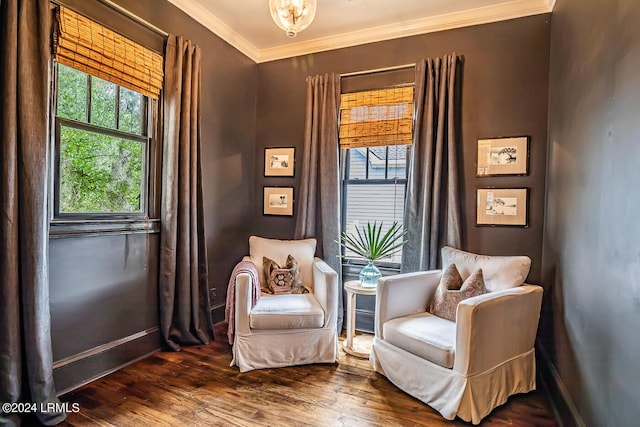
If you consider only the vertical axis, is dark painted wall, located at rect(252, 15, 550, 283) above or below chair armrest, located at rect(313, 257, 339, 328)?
above

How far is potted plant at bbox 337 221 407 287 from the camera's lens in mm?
2912

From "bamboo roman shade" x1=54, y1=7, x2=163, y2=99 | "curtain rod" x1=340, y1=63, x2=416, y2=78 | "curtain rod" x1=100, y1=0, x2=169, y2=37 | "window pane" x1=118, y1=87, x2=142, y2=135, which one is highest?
"curtain rod" x1=100, y1=0, x2=169, y2=37

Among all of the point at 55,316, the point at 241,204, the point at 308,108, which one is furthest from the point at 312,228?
the point at 55,316

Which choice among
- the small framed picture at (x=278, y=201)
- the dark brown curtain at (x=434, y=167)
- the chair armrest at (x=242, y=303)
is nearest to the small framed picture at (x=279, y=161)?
the small framed picture at (x=278, y=201)

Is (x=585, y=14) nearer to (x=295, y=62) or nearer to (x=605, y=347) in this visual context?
(x=605, y=347)

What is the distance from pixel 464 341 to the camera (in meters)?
1.95

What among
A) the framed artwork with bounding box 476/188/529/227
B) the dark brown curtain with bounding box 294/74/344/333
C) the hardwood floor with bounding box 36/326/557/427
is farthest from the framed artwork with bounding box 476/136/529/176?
the hardwood floor with bounding box 36/326/557/427

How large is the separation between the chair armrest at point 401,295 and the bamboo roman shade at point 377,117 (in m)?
1.30

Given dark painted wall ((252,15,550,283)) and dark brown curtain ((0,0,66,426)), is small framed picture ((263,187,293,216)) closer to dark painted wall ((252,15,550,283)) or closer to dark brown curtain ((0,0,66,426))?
dark painted wall ((252,15,550,283))

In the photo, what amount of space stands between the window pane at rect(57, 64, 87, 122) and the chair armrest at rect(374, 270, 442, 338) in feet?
7.47

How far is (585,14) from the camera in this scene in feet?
6.22

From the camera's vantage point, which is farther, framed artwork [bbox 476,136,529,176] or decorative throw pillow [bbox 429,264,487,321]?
framed artwork [bbox 476,136,529,176]

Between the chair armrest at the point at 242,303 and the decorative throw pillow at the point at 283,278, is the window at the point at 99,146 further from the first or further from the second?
the decorative throw pillow at the point at 283,278

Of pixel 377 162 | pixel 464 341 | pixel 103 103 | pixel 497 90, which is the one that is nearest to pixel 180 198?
pixel 103 103
